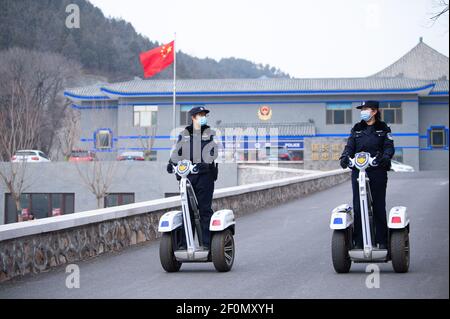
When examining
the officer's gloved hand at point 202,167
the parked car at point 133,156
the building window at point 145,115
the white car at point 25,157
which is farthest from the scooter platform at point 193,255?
the building window at point 145,115

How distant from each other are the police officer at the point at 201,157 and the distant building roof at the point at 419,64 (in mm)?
80132

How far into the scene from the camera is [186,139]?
9.94 m

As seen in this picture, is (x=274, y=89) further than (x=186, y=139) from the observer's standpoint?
Yes

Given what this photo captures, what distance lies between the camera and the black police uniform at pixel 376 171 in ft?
31.1

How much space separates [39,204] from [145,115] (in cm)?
2223

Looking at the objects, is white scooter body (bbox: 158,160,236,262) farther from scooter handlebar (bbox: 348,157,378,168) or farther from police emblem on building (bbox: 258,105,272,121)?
police emblem on building (bbox: 258,105,272,121)

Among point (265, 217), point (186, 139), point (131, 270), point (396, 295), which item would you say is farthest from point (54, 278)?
point (265, 217)

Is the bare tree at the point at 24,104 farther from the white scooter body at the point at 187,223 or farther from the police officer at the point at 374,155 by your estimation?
the police officer at the point at 374,155

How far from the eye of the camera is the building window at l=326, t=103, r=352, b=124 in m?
64.8

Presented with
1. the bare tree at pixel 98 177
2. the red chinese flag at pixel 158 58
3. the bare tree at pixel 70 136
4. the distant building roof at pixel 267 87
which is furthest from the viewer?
the distant building roof at pixel 267 87

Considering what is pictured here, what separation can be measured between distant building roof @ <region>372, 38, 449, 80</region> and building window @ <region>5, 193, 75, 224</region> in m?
51.2
